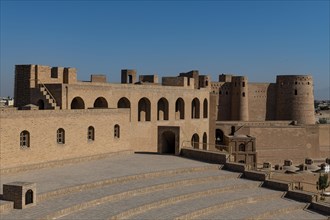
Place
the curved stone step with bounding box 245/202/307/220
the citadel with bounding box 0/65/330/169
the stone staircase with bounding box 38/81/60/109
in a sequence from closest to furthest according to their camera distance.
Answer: the curved stone step with bounding box 245/202/307/220 < the citadel with bounding box 0/65/330/169 < the stone staircase with bounding box 38/81/60/109

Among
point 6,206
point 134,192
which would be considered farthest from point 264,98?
point 6,206

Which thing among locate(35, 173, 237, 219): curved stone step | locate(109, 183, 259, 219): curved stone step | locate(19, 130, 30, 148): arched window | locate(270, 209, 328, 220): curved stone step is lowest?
locate(270, 209, 328, 220): curved stone step

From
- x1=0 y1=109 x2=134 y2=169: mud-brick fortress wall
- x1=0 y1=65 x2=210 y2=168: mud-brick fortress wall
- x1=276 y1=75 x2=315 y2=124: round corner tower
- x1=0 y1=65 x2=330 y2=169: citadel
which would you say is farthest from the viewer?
x1=276 y1=75 x2=315 y2=124: round corner tower

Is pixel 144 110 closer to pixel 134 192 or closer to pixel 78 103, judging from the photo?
pixel 78 103

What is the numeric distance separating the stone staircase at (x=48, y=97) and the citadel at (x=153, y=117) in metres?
0.05

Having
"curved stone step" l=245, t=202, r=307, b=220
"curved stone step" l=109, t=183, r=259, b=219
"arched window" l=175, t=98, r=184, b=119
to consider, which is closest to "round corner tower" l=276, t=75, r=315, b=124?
"arched window" l=175, t=98, r=184, b=119

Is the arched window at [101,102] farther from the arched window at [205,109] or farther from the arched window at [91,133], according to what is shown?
the arched window at [205,109]

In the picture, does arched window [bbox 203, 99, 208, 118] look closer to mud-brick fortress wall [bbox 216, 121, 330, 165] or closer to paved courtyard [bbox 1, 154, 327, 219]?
mud-brick fortress wall [bbox 216, 121, 330, 165]

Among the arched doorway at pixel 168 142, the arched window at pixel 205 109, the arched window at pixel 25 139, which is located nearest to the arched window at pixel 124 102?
the arched doorway at pixel 168 142

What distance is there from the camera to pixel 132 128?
2620 cm

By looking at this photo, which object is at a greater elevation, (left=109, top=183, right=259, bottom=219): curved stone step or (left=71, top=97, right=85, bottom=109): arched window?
(left=71, top=97, right=85, bottom=109): arched window

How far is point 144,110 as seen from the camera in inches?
1098

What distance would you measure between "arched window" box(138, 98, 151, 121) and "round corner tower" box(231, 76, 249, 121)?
834 inches

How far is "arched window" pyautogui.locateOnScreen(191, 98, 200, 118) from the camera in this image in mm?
31906
